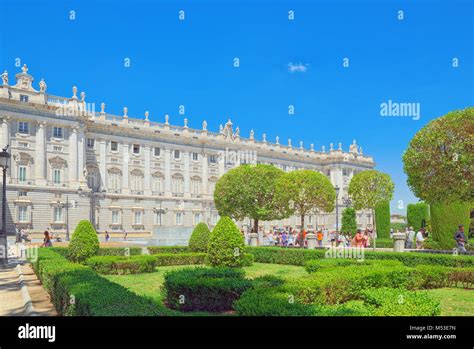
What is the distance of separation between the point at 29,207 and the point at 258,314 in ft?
131

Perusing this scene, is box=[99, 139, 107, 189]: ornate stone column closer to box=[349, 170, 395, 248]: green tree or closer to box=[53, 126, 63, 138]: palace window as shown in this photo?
box=[53, 126, 63, 138]: palace window

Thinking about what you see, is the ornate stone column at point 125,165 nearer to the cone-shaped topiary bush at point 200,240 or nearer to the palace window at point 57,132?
the palace window at point 57,132

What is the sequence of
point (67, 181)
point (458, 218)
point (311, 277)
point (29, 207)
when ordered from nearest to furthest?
point (311, 277), point (458, 218), point (29, 207), point (67, 181)

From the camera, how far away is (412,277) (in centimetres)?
1352

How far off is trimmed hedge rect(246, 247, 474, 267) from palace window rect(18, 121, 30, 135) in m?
29.4

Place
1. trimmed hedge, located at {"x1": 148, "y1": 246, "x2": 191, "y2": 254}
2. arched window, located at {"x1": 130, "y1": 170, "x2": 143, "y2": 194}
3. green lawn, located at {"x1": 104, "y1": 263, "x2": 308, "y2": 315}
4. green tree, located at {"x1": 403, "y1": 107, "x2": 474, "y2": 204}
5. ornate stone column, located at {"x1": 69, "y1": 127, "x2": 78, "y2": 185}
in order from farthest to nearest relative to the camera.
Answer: arched window, located at {"x1": 130, "y1": 170, "x2": 143, "y2": 194}
ornate stone column, located at {"x1": 69, "y1": 127, "x2": 78, "y2": 185}
trimmed hedge, located at {"x1": 148, "y1": 246, "x2": 191, "y2": 254}
green tree, located at {"x1": 403, "y1": 107, "x2": 474, "y2": 204}
green lawn, located at {"x1": 104, "y1": 263, "x2": 308, "y2": 315}

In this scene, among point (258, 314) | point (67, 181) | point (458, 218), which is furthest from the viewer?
point (67, 181)

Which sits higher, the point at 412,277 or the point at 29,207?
the point at 29,207

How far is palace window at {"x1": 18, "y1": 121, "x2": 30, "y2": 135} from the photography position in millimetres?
43031

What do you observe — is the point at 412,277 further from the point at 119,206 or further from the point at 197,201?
the point at 197,201

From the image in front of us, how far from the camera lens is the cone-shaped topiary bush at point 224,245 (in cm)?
1845

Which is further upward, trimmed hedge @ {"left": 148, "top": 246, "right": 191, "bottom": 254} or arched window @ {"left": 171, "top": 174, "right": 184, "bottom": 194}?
arched window @ {"left": 171, "top": 174, "right": 184, "bottom": 194}

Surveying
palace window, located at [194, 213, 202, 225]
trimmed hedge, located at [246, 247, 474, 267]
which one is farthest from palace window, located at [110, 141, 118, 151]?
trimmed hedge, located at [246, 247, 474, 267]
